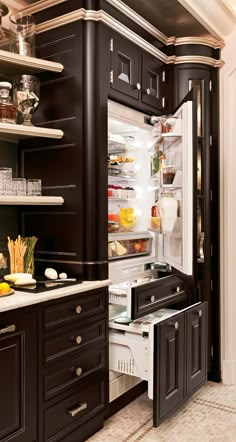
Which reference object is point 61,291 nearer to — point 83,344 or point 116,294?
point 83,344

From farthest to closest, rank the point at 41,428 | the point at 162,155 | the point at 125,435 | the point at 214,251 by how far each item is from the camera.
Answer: the point at 214,251 → the point at 162,155 → the point at 125,435 → the point at 41,428

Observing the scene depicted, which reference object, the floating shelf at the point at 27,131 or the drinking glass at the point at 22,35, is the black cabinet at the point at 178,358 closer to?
the floating shelf at the point at 27,131

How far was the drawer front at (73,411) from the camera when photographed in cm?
219

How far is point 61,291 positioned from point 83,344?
0.39m

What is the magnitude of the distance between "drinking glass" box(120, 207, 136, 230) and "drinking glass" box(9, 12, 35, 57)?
1.23 m

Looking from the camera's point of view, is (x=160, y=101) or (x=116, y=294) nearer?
(x=116, y=294)

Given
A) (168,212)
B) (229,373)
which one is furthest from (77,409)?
(229,373)

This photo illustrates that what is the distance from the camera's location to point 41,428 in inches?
83.7

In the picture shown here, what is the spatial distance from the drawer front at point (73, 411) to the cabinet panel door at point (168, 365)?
0.36 metres

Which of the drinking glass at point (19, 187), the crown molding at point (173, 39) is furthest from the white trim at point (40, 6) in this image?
the drinking glass at point (19, 187)

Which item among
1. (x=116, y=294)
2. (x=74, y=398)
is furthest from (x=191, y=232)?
(x=74, y=398)

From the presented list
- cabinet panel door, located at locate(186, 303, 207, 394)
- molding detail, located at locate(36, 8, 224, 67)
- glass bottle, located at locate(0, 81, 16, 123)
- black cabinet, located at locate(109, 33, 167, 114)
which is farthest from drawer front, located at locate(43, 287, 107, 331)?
molding detail, located at locate(36, 8, 224, 67)

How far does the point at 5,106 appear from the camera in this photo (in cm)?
236

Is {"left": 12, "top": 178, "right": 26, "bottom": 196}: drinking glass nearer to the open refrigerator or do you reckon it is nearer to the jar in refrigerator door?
the open refrigerator
